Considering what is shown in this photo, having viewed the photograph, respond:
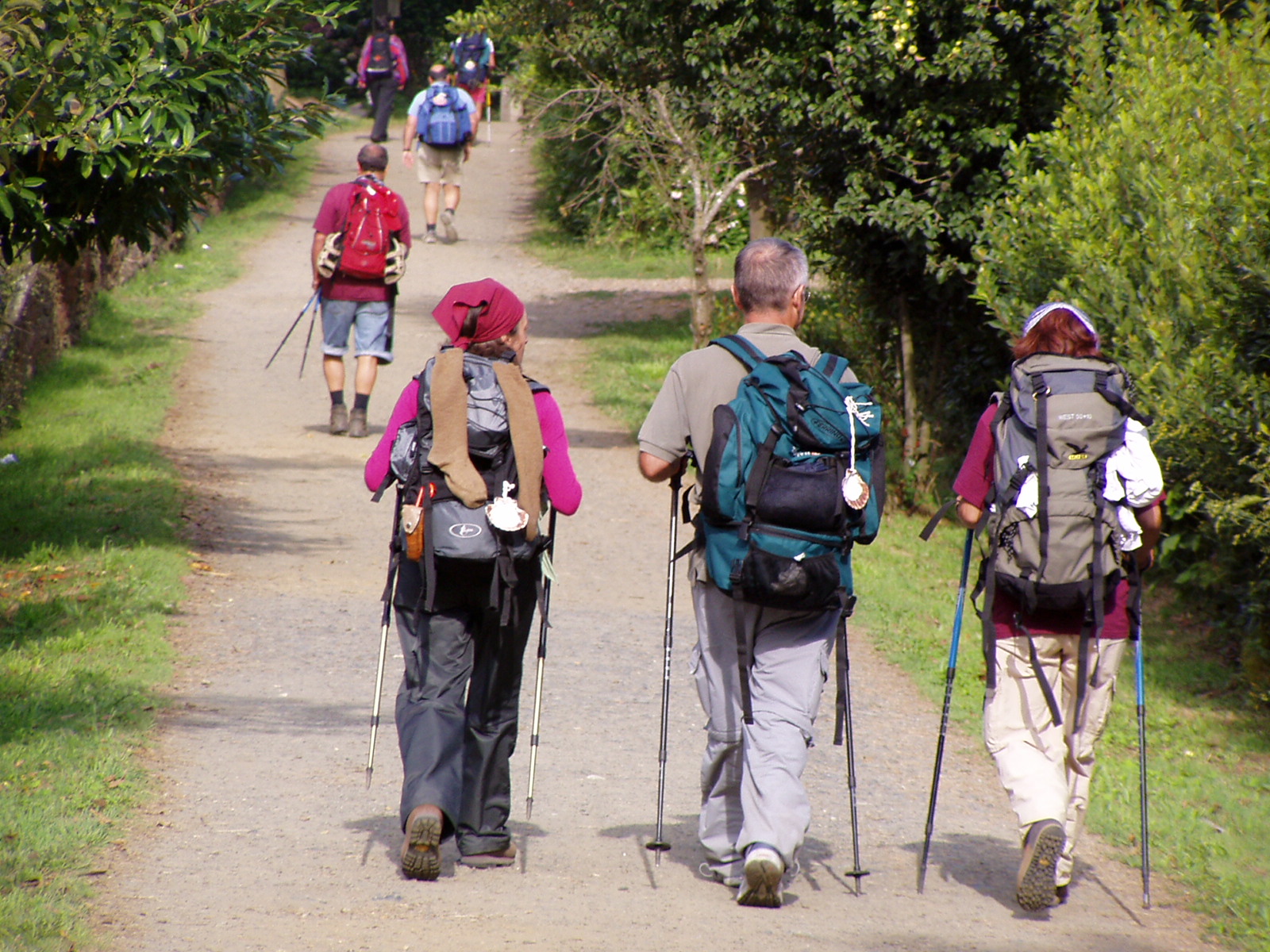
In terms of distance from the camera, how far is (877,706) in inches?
268

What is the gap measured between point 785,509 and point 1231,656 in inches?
180

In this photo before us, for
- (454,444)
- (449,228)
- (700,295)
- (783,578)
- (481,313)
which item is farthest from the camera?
(449,228)

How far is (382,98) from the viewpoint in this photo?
27.5 m

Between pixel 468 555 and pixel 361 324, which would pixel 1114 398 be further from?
pixel 361 324

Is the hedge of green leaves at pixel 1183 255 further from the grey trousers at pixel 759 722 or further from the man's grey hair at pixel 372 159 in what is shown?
the man's grey hair at pixel 372 159

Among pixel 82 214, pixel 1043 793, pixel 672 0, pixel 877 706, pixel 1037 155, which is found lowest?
pixel 877 706

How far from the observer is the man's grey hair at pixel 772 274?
4.45 meters

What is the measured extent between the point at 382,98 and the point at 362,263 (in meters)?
18.2

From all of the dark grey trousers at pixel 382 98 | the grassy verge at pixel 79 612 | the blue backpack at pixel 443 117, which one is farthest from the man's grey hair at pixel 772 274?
the dark grey trousers at pixel 382 98

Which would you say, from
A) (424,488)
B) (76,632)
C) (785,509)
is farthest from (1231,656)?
(76,632)

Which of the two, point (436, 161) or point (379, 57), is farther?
point (379, 57)

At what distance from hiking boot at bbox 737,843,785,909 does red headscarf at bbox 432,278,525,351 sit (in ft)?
5.42

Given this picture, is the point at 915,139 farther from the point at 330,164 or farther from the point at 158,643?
the point at 330,164

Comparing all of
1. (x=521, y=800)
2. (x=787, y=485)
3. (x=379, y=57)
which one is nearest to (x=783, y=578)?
(x=787, y=485)
